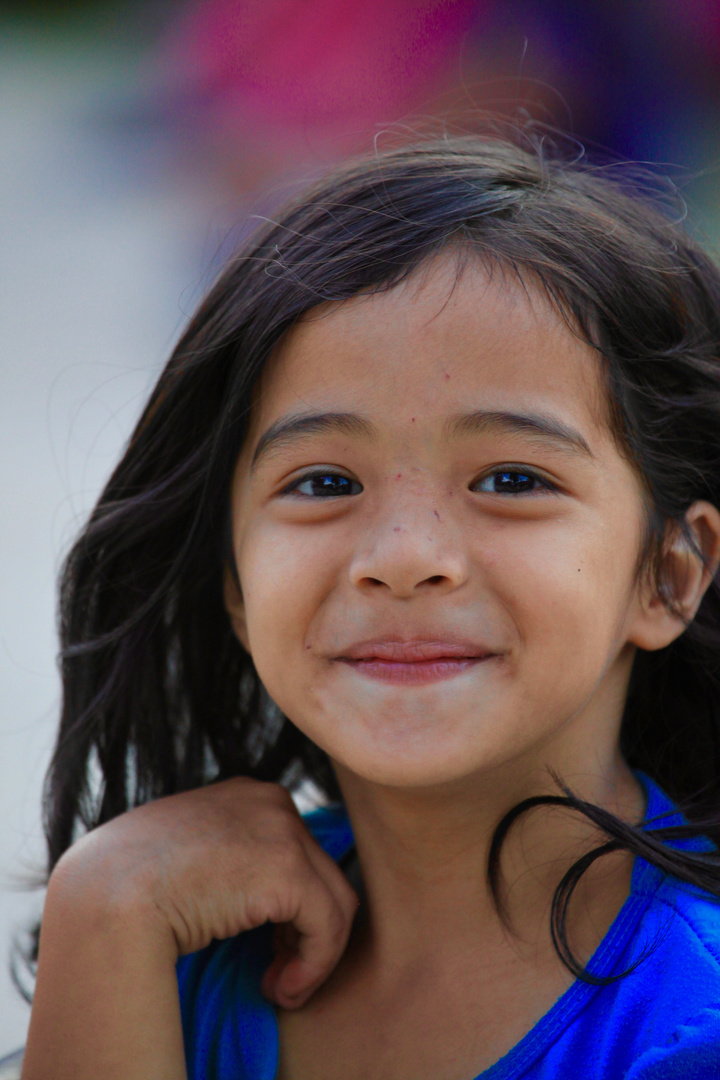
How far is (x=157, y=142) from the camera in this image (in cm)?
491

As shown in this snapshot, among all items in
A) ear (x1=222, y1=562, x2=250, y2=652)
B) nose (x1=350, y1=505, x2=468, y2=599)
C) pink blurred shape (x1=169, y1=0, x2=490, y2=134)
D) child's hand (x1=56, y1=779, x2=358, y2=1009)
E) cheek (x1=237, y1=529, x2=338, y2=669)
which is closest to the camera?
nose (x1=350, y1=505, x2=468, y2=599)

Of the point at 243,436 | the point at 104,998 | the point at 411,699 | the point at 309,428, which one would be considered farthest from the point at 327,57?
the point at 104,998

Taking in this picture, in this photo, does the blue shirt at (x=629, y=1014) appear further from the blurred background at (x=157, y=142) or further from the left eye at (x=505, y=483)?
the blurred background at (x=157, y=142)

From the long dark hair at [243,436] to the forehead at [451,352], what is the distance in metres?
0.03

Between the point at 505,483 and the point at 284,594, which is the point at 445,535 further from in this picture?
the point at 284,594

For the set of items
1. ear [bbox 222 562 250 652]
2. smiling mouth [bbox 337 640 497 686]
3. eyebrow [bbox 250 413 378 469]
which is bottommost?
smiling mouth [bbox 337 640 497 686]

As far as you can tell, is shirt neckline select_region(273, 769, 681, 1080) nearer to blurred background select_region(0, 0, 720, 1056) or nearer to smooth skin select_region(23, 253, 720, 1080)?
smooth skin select_region(23, 253, 720, 1080)

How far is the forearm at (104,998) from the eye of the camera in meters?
1.34

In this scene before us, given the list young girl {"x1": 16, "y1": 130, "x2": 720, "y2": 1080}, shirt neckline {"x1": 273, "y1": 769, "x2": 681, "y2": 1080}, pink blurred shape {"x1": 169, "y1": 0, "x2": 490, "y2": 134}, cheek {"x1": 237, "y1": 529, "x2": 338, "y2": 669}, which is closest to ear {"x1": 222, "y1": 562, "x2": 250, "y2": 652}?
young girl {"x1": 16, "y1": 130, "x2": 720, "y2": 1080}

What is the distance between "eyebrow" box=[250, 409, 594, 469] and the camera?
1.24 meters

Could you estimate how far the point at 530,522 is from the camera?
4.14ft

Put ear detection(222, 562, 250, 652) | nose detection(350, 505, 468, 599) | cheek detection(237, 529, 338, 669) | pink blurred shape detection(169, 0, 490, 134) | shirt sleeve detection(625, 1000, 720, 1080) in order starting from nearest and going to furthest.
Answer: shirt sleeve detection(625, 1000, 720, 1080)
nose detection(350, 505, 468, 599)
cheek detection(237, 529, 338, 669)
ear detection(222, 562, 250, 652)
pink blurred shape detection(169, 0, 490, 134)

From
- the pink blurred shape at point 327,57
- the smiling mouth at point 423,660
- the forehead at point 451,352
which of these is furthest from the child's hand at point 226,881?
the pink blurred shape at point 327,57

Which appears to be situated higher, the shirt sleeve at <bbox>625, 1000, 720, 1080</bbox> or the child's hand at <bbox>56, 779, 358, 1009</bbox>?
the child's hand at <bbox>56, 779, 358, 1009</bbox>
